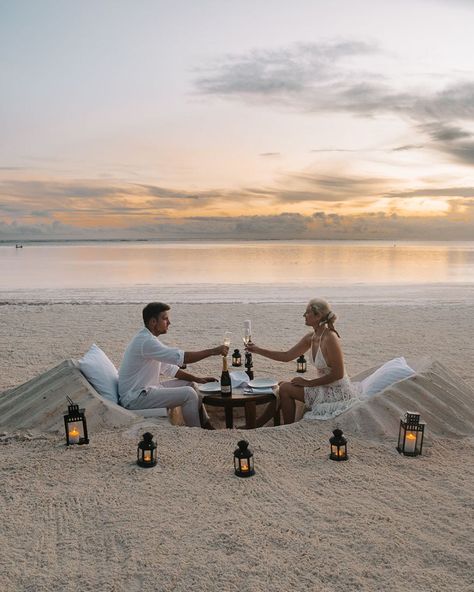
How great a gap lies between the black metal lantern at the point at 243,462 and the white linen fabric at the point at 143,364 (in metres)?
1.28

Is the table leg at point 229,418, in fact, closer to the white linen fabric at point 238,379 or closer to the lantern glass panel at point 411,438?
the white linen fabric at point 238,379

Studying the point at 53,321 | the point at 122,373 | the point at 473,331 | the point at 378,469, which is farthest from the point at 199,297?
the point at 378,469

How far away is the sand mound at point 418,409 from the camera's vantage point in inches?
210

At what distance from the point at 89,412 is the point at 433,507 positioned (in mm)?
3386

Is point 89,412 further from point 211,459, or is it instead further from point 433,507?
point 433,507

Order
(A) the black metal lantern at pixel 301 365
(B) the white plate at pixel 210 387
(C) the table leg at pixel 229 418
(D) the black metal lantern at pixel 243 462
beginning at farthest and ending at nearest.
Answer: (A) the black metal lantern at pixel 301 365
(B) the white plate at pixel 210 387
(C) the table leg at pixel 229 418
(D) the black metal lantern at pixel 243 462

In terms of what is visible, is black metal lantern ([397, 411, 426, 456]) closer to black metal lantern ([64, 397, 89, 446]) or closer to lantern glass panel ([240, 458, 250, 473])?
lantern glass panel ([240, 458, 250, 473])

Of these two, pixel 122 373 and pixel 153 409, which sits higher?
pixel 122 373

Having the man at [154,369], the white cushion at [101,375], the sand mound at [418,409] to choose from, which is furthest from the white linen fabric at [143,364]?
the sand mound at [418,409]

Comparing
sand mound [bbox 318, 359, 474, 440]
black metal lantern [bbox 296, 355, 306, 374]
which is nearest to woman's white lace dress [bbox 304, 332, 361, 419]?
sand mound [bbox 318, 359, 474, 440]

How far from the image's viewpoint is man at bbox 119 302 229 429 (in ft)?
17.8

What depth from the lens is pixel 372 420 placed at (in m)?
5.35

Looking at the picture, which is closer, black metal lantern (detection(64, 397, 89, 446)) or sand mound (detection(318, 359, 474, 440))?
black metal lantern (detection(64, 397, 89, 446))

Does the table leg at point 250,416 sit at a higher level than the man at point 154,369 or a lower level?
lower
